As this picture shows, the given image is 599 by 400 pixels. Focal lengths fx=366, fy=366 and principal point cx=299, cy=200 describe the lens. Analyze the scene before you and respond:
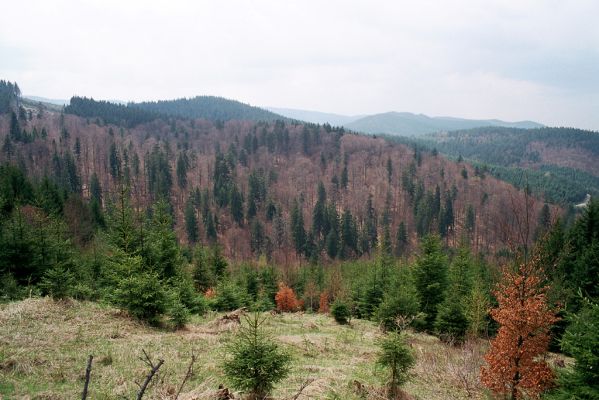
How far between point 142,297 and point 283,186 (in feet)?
453

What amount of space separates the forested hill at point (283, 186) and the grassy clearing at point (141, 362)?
170ft

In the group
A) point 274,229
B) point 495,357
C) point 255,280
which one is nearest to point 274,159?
point 274,229

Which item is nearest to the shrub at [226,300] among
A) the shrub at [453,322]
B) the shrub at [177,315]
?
the shrub at [177,315]

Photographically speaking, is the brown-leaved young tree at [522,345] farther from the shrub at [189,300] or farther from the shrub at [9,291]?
the shrub at [9,291]

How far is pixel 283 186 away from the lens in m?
154

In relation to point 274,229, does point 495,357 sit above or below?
above

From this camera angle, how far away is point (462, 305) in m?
23.6

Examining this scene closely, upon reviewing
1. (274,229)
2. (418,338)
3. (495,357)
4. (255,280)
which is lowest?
(274,229)

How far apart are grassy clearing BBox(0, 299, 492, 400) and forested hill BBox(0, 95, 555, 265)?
5194cm

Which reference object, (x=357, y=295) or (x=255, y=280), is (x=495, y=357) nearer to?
(x=357, y=295)

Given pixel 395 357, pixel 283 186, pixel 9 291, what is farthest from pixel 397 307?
pixel 283 186

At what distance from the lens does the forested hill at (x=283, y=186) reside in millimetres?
109875

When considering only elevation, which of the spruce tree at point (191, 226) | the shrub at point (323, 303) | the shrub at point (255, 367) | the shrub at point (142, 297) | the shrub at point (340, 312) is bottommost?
the spruce tree at point (191, 226)

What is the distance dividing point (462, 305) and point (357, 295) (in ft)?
51.3
